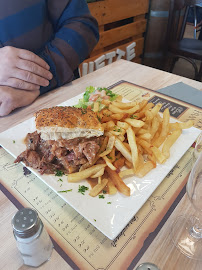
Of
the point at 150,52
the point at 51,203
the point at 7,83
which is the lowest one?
the point at 150,52

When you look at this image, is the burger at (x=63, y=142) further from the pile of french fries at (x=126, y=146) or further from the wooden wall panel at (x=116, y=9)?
the wooden wall panel at (x=116, y=9)

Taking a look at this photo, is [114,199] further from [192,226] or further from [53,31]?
[53,31]

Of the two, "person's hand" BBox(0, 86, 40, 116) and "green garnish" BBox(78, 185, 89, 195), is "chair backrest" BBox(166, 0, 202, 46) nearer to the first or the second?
"person's hand" BBox(0, 86, 40, 116)

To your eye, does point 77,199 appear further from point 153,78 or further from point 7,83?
point 153,78

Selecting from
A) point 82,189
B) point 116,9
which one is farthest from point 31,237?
point 116,9

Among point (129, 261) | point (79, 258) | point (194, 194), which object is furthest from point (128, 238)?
point (194, 194)

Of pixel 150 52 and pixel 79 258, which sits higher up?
pixel 79 258
